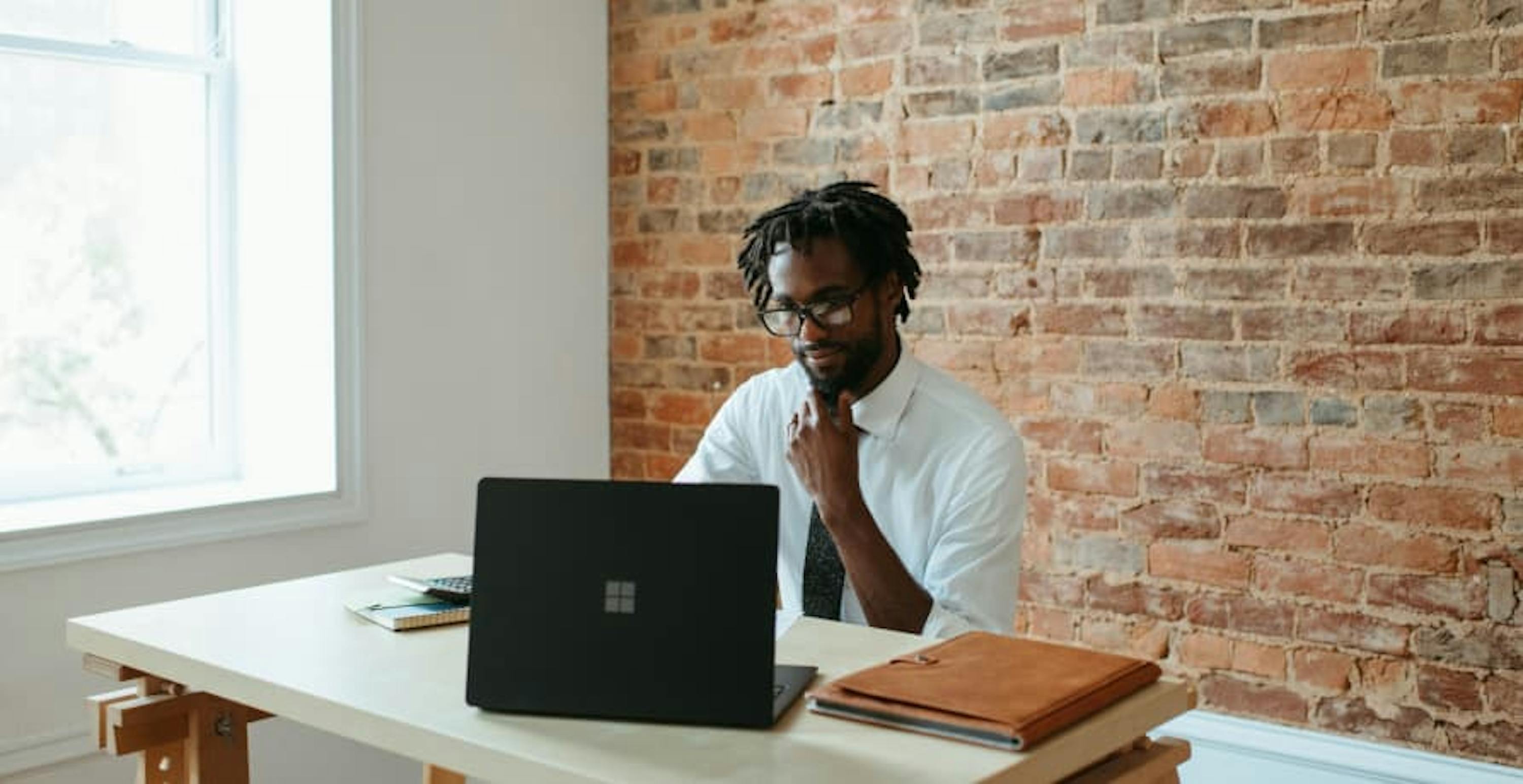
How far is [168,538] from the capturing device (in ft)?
10.7

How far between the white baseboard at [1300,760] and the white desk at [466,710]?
133cm

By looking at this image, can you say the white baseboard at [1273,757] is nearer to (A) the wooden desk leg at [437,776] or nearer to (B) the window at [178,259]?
(B) the window at [178,259]

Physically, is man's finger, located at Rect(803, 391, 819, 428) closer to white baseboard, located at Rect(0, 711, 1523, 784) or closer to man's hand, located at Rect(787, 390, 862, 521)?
man's hand, located at Rect(787, 390, 862, 521)

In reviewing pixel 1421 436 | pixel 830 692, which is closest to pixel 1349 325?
pixel 1421 436

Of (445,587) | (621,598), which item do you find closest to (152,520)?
(445,587)

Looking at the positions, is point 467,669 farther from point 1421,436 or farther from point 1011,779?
point 1421,436

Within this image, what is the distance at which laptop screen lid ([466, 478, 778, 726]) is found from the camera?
5.57 ft

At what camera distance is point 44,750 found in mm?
3098

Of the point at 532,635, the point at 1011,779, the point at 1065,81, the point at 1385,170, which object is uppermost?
the point at 1065,81

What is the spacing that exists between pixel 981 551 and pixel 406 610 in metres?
0.85

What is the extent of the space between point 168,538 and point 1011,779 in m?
2.25

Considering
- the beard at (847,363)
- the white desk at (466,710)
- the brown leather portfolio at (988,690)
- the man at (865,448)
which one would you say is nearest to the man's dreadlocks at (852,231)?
the man at (865,448)

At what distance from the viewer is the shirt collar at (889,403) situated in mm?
2621

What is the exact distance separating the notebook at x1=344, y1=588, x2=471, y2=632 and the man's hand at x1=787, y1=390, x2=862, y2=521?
0.58 meters
